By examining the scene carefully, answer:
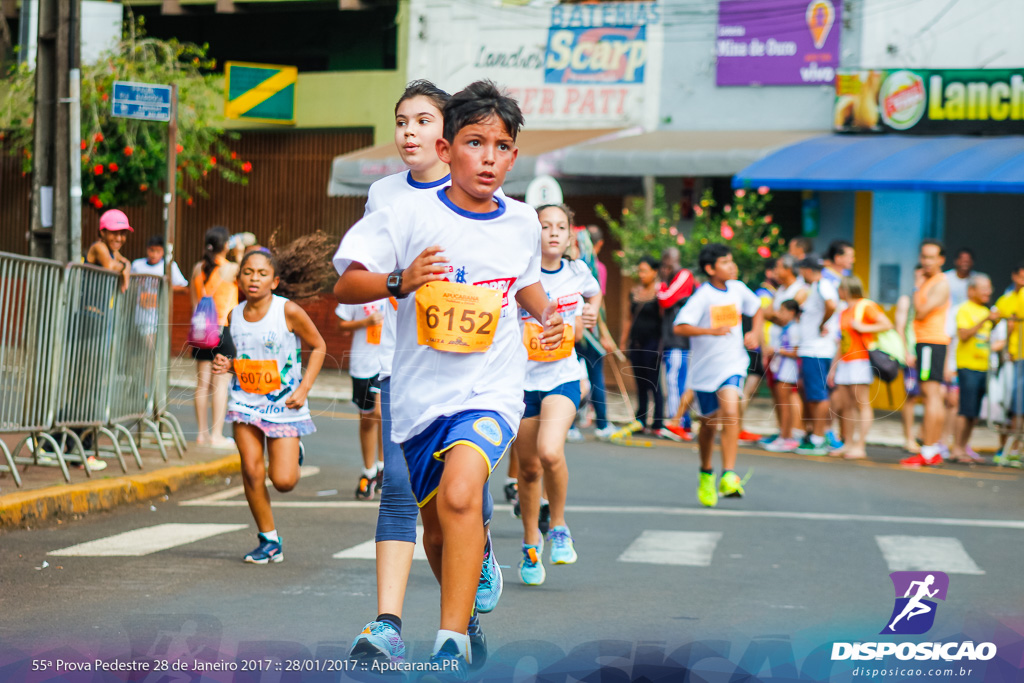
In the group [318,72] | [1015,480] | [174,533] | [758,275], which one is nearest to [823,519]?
[1015,480]

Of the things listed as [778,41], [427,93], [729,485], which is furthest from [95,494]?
[778,41]

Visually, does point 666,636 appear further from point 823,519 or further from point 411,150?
point 823,519

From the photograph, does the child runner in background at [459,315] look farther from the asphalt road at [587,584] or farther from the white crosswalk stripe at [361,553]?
the white crosswalk stripe at [361,553]

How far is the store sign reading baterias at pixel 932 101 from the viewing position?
62.2 feet

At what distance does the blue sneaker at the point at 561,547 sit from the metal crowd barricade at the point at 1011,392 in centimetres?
782

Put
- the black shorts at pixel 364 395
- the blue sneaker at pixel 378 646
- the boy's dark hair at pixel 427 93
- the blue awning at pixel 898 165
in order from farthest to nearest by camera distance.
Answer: the blue awning at pixel 898 165 → the black shorts at pixel 364 395 → the boy's dark hair at pixel 427 93 → the blue sneaker at pixel 378 646

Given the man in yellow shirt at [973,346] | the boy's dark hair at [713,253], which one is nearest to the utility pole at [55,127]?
the boy's dark hair at [713,253]

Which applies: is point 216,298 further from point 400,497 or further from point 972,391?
point 400,497

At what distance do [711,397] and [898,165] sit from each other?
346 inches

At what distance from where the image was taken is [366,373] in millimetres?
10156

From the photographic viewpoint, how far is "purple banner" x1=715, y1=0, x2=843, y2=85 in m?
20.5

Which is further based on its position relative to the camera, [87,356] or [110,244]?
[110,244]

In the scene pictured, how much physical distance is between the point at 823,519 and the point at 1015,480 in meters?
3.58

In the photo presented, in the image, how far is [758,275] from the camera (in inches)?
749
